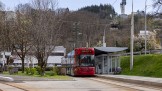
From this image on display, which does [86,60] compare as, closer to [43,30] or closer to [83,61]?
[83,61]

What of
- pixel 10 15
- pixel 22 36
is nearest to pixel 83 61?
pixel 22 36

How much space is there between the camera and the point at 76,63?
47.9 meters

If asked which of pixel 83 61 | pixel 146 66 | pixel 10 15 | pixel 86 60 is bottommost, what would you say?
pixel 146 66

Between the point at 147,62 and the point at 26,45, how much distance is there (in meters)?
16.9

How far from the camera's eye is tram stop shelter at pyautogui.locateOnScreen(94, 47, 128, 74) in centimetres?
5039

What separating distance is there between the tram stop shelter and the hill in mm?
1723

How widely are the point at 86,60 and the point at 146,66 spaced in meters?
7.63

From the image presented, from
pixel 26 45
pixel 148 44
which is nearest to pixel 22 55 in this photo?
pixel 26 45

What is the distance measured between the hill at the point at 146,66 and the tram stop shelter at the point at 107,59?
172cm

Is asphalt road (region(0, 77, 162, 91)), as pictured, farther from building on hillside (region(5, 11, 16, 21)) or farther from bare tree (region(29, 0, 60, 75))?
building on hillside (region(5, 11, 16, 21))

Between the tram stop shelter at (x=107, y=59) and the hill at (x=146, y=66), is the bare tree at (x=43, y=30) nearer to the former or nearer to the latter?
the tram stop shelter at (x=107, y=59)

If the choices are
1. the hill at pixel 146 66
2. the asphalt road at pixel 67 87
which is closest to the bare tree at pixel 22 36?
the hill at pixel 146 66

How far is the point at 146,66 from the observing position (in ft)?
161

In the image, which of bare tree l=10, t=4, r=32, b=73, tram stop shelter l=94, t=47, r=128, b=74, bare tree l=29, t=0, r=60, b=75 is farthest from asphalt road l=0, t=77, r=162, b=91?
bare tree l=10, t=4, r=32, b=73
